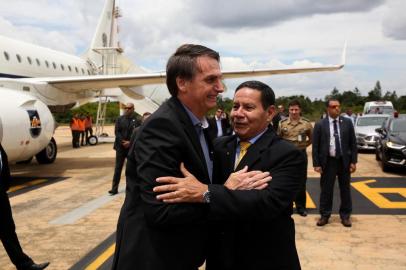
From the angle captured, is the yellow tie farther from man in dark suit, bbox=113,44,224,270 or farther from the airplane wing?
the airplane wing

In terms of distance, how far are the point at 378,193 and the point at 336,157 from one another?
2.94 m

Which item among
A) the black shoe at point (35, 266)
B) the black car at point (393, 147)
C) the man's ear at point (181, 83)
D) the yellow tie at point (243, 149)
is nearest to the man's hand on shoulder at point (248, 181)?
the yellow tie at point (243, 149)

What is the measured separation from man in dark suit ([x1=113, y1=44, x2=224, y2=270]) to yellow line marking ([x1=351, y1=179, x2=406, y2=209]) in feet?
21.3

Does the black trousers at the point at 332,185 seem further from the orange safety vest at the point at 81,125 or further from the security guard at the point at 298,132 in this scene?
the orange safety vest at the point at 81,125

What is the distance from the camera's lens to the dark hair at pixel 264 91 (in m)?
2.28

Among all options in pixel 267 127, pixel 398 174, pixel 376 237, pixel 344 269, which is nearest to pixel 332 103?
pixel 376 237

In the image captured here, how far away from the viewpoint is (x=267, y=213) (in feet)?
6.15

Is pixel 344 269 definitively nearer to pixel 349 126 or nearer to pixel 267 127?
pixel 349 126

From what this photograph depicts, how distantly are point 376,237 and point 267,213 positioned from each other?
4391 millimetres

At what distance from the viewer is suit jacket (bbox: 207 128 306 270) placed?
1.98 meters

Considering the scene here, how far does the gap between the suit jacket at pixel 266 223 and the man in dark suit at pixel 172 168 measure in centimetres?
18

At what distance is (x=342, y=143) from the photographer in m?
6.24

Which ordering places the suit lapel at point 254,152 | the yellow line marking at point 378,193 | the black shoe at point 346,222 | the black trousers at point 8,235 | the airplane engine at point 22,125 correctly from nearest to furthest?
the suit lapel at point 254,152 < the black trousers at point 8,235 < the black shoe at point 346,222 < the yellow line marking at point 378,193 < the airplane engine at point 22,125

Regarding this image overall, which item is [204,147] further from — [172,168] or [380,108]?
[380,108]
